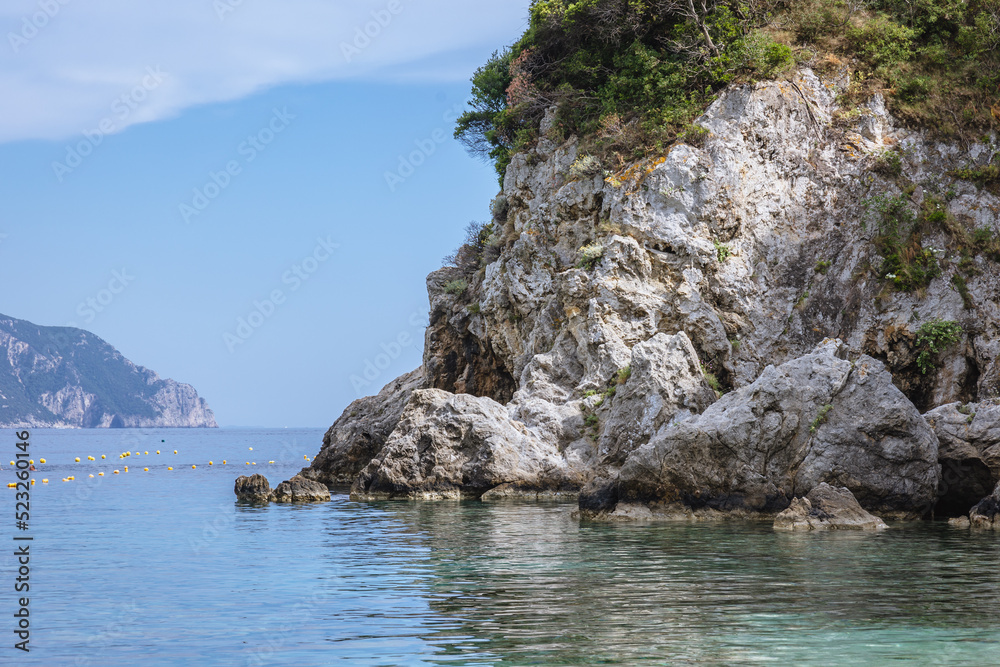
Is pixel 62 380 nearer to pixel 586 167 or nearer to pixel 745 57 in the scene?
pixel 586 167

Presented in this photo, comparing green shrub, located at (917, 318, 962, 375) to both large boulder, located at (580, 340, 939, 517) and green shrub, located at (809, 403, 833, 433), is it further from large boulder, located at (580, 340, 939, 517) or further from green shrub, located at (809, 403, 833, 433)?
green shrub, located at (809, 403, 833, 433)

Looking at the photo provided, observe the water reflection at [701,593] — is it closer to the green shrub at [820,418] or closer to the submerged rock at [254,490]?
the green shrub at [820,418]

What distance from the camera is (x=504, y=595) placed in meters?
12.0

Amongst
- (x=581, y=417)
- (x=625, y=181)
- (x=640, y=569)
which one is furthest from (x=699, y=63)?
(x=640, y=569)

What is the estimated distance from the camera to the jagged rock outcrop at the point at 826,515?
18281 mm

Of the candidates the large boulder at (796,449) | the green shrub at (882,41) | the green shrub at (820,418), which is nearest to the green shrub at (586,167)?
the green shrub at (882,41)

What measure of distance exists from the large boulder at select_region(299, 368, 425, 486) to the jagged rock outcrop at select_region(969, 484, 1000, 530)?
69.9ft

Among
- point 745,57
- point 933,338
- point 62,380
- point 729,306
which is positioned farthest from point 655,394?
point 62,380

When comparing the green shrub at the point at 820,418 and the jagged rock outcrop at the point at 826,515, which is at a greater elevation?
the green shrub at the point at 820,418

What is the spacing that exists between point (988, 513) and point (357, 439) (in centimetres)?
2400

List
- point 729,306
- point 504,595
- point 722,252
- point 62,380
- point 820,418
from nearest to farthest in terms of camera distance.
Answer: point 504,595
point 820,418
point 729,306
point 722,252
point 62,380

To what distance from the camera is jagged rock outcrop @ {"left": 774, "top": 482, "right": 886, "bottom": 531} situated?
60.0 ft

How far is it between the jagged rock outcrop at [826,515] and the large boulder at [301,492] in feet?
47.1

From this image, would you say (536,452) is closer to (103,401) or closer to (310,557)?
(310,557)
